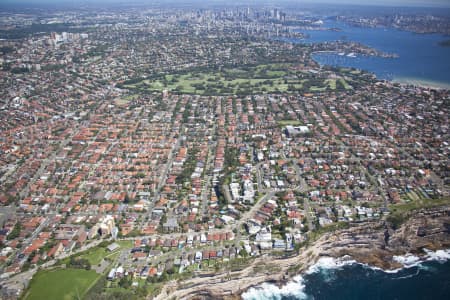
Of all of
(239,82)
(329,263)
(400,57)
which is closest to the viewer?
(329,263)

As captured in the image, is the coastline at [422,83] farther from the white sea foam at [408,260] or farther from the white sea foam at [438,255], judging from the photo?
the white sea foam at [408,260]

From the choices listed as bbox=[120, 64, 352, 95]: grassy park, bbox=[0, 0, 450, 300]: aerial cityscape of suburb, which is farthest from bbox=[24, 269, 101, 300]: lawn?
bbox=[120, 64, 352, 95]: grassy park

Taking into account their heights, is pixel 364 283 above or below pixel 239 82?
below

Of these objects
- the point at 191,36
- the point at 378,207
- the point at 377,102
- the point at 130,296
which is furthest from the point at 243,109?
the point at 191,36

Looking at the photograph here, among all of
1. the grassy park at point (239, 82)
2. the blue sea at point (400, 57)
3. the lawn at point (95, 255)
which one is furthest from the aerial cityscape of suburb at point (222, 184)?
the blue sea at point (400, 57)

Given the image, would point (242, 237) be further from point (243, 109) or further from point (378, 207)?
point (243, 109)

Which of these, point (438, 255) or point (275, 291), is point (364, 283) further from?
point (438, 255)

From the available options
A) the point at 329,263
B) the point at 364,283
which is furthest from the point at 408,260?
the point at 329,263
